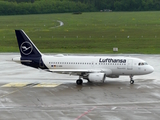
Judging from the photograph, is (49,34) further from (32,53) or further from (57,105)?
(57,105)

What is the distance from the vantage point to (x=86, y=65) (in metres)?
52.5

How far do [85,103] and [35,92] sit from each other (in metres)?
8.41

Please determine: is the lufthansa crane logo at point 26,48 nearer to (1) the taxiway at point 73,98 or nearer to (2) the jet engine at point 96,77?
(1) the taxiway at point 73,98

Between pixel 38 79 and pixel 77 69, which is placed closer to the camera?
pixel 77 69

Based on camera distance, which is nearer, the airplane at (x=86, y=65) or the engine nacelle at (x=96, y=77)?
the engine nacelle at (x=96, y=77)

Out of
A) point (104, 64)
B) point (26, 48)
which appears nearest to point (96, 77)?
point (104, 64)

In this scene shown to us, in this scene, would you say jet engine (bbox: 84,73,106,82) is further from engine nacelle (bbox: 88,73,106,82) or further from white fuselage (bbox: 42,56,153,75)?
white fuselage (bbox: 42,56,153,75)

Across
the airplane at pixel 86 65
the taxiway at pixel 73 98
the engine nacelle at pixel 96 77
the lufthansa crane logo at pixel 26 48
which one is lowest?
the taxiway at pixel 73 98

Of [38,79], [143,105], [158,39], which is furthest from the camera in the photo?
[158,39]

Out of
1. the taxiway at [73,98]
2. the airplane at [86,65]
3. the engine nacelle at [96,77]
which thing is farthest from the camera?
the airplane at [86,65]

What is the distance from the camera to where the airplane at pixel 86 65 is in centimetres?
5169

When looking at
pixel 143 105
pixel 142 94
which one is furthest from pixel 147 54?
pixel 143 105

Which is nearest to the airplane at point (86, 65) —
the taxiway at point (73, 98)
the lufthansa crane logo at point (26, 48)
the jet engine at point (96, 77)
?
the lufthansa crane logo at point (26, 48)

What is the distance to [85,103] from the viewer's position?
4066 centimetres
